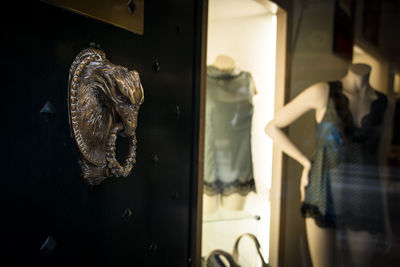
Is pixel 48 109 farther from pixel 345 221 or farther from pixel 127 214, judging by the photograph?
pixel 345 221

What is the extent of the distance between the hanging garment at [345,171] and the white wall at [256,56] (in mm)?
119

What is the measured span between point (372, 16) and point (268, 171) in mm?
453

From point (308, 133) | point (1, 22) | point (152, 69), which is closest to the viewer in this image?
point (1, 22)

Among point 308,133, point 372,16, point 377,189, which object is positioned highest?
point 372,16

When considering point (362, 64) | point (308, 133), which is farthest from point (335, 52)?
point (308, 133)

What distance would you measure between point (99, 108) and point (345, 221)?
0.64 metres

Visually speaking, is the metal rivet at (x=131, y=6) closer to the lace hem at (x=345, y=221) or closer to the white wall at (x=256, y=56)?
the white wall at (x=256, y=56)

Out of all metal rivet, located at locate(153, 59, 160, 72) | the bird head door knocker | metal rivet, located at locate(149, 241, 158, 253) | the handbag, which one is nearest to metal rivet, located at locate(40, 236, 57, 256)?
the bird head door knocker

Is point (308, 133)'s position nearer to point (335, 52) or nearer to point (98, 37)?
point (335, 52)

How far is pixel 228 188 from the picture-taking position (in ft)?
2.95

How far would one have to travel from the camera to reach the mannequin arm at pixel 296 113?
807mm

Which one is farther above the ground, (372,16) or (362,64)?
(372,16)

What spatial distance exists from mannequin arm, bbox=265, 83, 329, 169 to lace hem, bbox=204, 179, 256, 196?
14cm

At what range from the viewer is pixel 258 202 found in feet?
2.87
